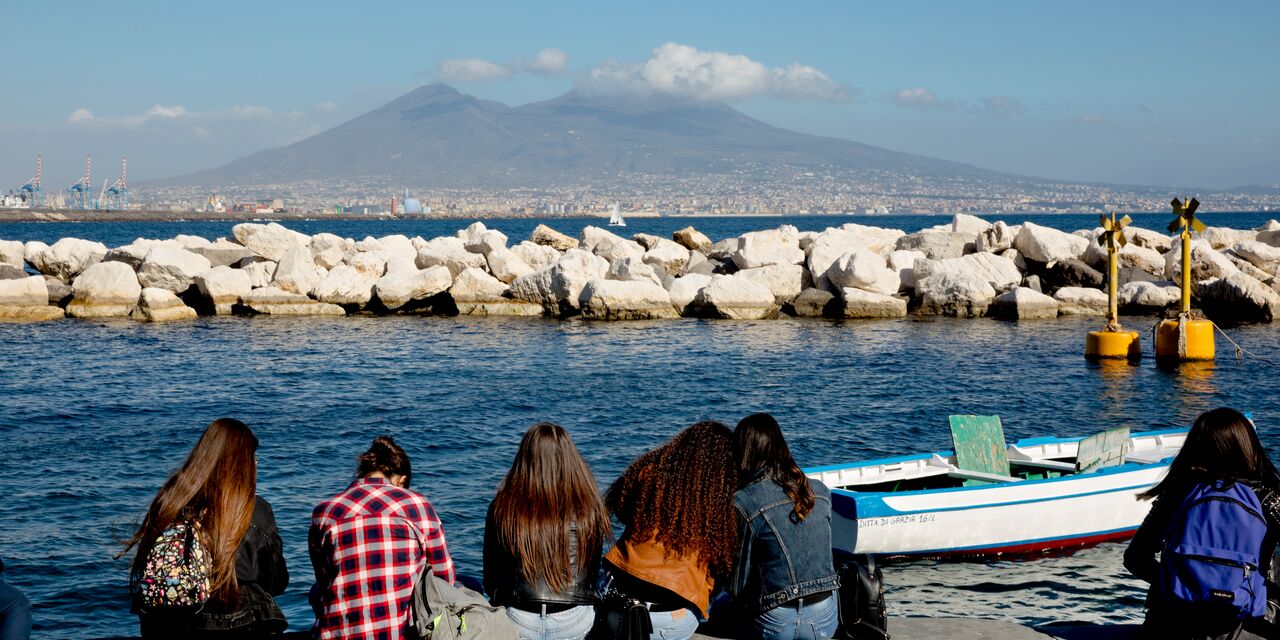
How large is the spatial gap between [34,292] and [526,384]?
64.0 feet

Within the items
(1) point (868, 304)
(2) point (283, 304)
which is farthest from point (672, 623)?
(2) point (283, 304)

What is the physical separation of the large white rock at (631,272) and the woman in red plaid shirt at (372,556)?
103 ft

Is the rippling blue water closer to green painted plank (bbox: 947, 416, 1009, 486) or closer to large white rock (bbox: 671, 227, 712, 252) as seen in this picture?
green painted plank (bbox: 947, 416, 1009, 486)

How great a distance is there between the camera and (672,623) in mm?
5688

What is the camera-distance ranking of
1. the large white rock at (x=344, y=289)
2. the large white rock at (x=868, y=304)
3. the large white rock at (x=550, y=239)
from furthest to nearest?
the large white rock at (x=550, y=239) < the large white rock at (x=344, y=289) < the large white rock at (x=868, y=304)

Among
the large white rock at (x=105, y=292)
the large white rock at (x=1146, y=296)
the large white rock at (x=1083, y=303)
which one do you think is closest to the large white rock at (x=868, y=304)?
the large white rock at (x=1083, y=303)

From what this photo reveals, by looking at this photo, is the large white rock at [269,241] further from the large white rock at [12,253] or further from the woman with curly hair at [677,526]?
the woman with curly hair at [677,526]

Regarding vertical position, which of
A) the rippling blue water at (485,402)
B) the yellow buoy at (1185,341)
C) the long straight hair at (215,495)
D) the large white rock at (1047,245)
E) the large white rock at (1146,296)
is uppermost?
the large white rock at (1047,245)

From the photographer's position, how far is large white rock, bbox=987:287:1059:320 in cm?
3569

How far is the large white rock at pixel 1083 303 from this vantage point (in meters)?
36.7

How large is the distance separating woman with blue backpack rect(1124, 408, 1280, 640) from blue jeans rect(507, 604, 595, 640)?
2.85 m

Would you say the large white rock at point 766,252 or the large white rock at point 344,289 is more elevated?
the large white rock at point 766,252

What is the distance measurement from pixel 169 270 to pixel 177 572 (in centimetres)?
3433

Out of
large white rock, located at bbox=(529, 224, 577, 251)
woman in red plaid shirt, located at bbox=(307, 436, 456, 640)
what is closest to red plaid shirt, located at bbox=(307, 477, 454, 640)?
woman in red plaid shirt, located at bbox=(307, 436, 456, 640)
